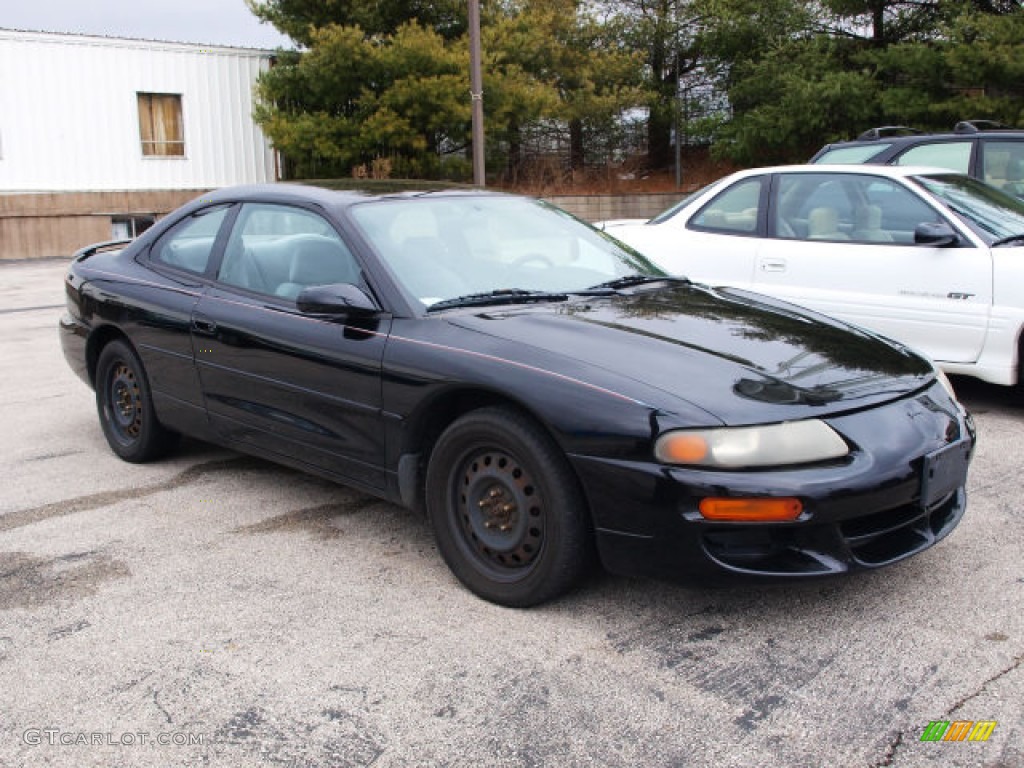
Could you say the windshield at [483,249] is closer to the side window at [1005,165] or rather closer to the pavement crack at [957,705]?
the pavement crack at [957,705]

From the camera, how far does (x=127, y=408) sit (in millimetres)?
5215

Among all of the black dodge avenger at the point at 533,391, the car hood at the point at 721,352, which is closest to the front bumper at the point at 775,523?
the black dodge avenger at the point at 533,391

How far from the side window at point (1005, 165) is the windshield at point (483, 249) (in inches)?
179

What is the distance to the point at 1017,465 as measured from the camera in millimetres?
4863

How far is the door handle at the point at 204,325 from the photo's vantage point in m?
4.41

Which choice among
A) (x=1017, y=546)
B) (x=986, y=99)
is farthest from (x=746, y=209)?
(x=986, y=99)

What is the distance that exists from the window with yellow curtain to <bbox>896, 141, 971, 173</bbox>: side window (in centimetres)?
1993

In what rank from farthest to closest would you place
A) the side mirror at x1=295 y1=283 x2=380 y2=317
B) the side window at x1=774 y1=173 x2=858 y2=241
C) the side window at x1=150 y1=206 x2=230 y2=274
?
the side window at x1=774 y1=173 x2=858 y2=241 → the side window at x1=150 y1=206 x2=230 y2=274 → the side mirror at x1=295 y1=283 x2=380 y2=317

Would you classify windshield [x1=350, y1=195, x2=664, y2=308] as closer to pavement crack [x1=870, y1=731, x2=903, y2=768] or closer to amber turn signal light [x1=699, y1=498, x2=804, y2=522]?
amber turn signal light [x1=699, y1=498, x2=804, y2=522]

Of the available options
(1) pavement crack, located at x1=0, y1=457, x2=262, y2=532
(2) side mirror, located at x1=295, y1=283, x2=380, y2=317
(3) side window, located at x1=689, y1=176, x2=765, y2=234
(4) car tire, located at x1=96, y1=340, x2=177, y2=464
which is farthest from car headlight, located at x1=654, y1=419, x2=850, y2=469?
(3) side window, located at x1=689, y1=176, x2=765, y2=234

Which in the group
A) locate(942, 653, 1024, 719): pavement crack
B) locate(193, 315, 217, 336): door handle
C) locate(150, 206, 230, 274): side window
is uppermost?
locate(150, 206, 230, 274): side window

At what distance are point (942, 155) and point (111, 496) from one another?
21.2ft

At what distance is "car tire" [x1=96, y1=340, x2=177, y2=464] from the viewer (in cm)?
501

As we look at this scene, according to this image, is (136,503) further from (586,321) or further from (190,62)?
(190,62)
